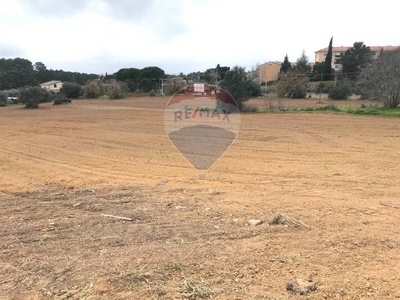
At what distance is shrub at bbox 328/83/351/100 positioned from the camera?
3155 centimetres

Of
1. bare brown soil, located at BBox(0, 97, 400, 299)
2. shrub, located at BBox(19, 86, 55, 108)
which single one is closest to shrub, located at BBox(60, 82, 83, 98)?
shrub, located at BBox(19, 86, 55, 108)

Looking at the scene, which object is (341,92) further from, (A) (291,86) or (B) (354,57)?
(B) (354,57)

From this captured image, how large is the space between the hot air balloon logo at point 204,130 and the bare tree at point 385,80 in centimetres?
859

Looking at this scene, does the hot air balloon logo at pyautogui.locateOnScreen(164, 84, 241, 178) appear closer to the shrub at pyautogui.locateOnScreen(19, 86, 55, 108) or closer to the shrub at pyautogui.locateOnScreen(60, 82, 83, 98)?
the shrub at pyautogui.locateOnScreen(19, 86, 55, 108)

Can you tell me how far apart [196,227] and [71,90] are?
4122cm

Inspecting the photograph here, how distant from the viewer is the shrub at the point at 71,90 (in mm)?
39781

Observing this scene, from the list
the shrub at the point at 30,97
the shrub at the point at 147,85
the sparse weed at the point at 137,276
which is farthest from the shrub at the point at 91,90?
the sparse weed at the point at 137,276

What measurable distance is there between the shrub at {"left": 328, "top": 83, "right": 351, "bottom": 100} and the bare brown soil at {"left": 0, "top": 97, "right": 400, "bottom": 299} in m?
26.4

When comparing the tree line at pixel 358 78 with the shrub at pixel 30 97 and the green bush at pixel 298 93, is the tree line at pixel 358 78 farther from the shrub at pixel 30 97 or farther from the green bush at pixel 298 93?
the shrub at pixel 30 97

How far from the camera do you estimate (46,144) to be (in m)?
9.91

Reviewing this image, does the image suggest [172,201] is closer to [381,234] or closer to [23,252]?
[23,252]

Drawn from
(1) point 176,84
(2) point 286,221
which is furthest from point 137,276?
(1) point 176,84

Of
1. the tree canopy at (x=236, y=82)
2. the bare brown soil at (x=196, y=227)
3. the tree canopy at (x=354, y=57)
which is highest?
the tree canopy at (x=354, y=57)

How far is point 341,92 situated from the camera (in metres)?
31.6
